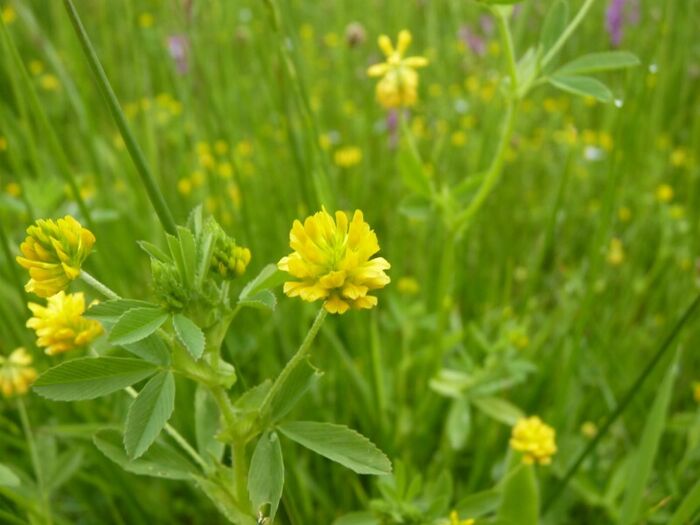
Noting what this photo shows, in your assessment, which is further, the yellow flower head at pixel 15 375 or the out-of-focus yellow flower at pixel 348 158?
the out-of-focus yellow flower at pixel 348 158

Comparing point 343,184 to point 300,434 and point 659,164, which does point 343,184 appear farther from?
point 300,434

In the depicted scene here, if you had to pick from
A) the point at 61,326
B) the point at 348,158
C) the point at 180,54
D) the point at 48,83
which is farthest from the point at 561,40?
the point at 48,83

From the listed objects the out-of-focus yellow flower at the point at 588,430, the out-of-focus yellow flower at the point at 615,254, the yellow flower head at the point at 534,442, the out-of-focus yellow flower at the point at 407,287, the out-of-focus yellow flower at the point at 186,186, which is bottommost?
the out-of-focus yellow flower at the point at 588,430

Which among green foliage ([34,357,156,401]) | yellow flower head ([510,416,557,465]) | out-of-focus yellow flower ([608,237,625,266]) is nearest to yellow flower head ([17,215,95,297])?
green foliage ([34,357,156,401])

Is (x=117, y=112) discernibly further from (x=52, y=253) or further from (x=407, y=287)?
(x=407, y=287)

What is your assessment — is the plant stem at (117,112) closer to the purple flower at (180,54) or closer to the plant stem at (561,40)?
the plant stem at (561,40)

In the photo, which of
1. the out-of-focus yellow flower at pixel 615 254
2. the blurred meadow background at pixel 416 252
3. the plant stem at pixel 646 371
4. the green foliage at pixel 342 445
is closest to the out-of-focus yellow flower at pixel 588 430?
the blurred meadow background at pixel 416 252

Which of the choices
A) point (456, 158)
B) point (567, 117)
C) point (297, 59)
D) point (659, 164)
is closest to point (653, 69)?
point (297, 59)
